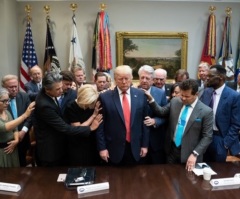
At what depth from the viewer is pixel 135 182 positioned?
6.18ft

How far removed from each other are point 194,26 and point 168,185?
4557 millimetres

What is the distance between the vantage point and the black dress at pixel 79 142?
2.31m

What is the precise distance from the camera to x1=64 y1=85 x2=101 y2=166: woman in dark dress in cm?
227

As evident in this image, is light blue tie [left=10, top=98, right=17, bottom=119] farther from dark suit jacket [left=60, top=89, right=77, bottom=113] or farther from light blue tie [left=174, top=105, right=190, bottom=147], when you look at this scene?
light blue tie [left=174, top=105, right=190, bottom=147]

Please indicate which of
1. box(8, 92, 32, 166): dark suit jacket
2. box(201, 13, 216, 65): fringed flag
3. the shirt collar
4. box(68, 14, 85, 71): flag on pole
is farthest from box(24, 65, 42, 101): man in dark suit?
box(201, 13, 216, 65): fringed flag

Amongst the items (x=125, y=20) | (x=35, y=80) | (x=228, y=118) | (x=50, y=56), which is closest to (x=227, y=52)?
(x=125, y=20)

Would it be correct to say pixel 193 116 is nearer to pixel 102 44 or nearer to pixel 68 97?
pixel 68 97

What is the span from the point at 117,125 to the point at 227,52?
167 inches

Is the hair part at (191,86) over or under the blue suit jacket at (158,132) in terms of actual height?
over

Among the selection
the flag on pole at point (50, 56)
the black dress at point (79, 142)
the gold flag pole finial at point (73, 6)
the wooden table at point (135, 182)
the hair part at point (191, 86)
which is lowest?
the wooden table at point (135, 182)

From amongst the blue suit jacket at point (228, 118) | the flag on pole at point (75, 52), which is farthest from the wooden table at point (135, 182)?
the flag on pole at point (75, 52)

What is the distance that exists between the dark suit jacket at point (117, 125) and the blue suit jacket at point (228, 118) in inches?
30.9

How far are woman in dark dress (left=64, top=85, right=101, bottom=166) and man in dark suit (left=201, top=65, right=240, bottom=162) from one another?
3.85 ft

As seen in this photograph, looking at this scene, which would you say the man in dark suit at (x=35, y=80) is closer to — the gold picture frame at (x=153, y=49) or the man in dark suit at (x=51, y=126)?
the man in dark suit at (x=51, y=126)
